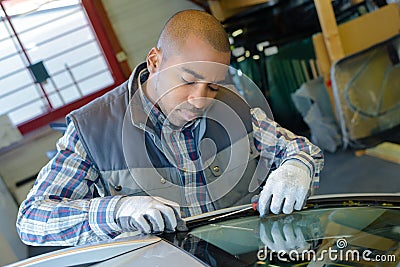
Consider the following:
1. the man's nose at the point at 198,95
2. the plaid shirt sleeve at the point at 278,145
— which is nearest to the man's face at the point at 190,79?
the man's nose at the point at 198,95

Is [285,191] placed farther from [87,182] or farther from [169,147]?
[87,182]

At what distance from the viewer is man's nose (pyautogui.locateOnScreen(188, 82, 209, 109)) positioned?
1.13 m

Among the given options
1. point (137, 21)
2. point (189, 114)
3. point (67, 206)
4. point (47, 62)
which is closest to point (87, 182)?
point (67, 206)

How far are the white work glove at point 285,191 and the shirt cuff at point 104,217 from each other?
35 centimetres

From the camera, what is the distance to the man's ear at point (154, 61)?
1.22m

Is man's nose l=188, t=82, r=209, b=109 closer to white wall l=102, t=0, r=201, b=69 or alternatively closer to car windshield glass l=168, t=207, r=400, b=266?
car windshield glass l=168, t=207, r=400, b=266

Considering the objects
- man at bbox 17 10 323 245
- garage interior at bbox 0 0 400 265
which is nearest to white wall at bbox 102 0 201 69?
garage interior at bbox 0 0 400 265

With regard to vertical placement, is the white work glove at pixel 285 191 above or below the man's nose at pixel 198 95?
below

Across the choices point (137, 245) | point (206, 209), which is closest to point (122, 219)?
point (137, 245)

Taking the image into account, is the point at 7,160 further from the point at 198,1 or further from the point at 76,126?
the point at 76,126

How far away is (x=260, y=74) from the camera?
324cm

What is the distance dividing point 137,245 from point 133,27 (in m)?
2.94

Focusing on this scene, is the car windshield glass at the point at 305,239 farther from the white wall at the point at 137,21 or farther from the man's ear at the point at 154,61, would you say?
the white wall at the point at 137,21

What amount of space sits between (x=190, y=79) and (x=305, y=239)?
0.49 m
